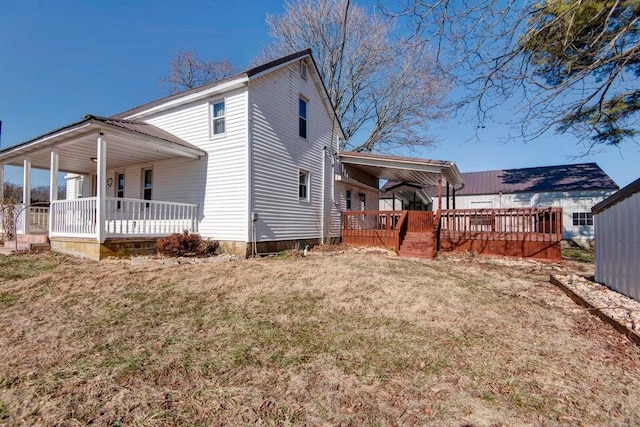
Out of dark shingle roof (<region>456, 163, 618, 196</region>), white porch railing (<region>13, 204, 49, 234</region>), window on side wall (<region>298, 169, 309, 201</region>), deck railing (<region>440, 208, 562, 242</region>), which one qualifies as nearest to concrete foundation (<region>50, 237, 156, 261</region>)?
white porch railing (<region>13, 204, 49, 234</region>)

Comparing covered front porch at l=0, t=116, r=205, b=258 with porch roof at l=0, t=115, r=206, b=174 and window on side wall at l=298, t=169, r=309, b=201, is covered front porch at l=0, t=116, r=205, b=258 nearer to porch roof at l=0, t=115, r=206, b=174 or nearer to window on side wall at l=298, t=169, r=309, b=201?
porch roof at l=0, t=115, r=206, b=174

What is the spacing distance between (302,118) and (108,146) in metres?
6.54

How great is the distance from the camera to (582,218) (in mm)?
20547

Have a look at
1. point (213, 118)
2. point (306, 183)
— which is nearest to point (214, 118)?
point (213, 118)

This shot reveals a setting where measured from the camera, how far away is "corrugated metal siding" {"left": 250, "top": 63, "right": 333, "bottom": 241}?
9727mm

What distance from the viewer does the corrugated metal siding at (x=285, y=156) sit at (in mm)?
9727

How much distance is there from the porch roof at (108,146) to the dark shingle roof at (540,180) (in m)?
22.9

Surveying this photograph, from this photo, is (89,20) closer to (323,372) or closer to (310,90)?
(310,90)

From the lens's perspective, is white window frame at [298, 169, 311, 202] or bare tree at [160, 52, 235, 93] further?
bare tree at [160, 52, 235, 93]

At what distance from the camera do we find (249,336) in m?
3.63

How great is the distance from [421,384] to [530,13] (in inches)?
211

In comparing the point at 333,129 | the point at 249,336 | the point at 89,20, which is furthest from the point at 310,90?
the point at 249,336

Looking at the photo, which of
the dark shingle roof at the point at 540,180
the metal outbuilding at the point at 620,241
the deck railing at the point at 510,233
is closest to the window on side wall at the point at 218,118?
the deck railing at the point at 510,233

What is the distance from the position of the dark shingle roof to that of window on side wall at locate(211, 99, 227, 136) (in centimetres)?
2151
